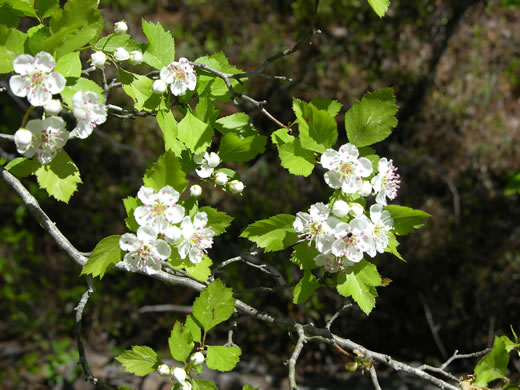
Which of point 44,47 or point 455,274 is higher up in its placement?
point 44,47

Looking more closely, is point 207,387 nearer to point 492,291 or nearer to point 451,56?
point 492,291

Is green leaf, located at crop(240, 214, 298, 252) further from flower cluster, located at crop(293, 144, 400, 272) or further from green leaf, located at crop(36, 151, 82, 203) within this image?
green leaf, located at crop(36, 151, 82, 203)

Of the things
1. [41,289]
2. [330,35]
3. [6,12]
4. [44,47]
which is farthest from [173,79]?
[330,35]

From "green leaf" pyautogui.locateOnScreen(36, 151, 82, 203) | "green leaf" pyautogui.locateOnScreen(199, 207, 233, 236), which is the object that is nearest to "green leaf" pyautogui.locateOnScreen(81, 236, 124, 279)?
"green leaf" pyautogui.locateOnScreen(36, 151, 82, 203)

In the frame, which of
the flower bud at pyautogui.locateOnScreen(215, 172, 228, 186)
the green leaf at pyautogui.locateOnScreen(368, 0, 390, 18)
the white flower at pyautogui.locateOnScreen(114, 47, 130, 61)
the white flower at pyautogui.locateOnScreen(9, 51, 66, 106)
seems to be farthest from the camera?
the flower bud at pyautogui.locateOnScreen(215, 172, 228, 186)

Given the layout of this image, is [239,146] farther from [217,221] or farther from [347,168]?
[347,168]
